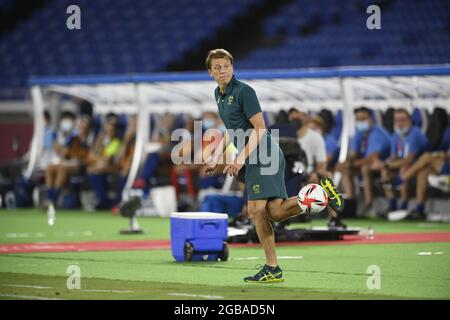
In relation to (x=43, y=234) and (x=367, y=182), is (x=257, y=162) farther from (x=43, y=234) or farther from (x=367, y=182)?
(x=367, y=182)

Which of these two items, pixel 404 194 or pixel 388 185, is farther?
pixel 388 185

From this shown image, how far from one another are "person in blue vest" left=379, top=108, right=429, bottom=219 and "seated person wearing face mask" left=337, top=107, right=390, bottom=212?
0.69ft

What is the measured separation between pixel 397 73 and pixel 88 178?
26.5 ft

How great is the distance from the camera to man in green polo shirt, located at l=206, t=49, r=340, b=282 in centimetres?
1073

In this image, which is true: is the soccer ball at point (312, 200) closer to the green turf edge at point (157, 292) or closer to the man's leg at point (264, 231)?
the man's leg at point (264, 231)

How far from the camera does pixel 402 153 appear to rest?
20.9 m

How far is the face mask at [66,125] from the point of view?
1013 inches

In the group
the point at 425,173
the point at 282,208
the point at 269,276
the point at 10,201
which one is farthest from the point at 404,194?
the point at 269,276

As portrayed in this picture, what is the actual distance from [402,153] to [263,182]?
34.3 ft

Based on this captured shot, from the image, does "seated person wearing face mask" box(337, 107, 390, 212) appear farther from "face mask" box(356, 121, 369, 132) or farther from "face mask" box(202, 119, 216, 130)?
"face mask" box(202, 119, 216, 130)

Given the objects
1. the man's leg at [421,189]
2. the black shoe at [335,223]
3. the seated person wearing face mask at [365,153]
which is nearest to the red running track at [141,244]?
the black shoe at [335,223]

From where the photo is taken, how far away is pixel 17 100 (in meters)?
32.9
